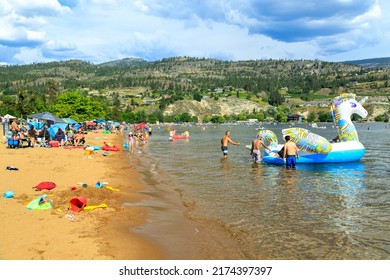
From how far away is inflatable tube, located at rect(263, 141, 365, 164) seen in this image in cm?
1909

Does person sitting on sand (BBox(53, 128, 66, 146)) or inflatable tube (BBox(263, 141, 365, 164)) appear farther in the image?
person sitting on sand (BBox(53, 128, 66, 146))

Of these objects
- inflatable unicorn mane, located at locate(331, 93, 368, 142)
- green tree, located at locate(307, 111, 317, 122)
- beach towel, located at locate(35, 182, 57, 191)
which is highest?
inflatable unicorn mane, located at locate(331, 93, 368, 142)

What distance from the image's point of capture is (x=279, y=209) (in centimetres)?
998

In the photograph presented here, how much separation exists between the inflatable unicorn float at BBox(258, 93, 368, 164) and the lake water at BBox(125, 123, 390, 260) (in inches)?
52.2

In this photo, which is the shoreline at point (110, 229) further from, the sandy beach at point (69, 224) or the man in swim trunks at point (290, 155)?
the man in swim trunks at point (290, 155)

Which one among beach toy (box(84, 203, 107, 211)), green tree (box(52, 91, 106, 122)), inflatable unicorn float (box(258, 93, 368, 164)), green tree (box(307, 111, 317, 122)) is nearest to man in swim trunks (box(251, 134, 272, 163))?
inflatable unicorn float (box(258, 93, 368, 164))

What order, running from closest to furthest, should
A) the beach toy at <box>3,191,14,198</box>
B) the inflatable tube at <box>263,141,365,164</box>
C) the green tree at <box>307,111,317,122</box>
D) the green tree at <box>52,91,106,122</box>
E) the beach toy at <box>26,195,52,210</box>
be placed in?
the beach toy at <box>26,195,52,210</box>, the beach toy at <box>3,191,14,198</box>, the inflatable tube at <box>263,141,365,164</box>, the green tree at <box>52,91,106,122</box>, the green tree at <box>307,111,317,122</box>

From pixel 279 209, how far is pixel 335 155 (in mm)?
10887

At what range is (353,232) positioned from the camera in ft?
26.0

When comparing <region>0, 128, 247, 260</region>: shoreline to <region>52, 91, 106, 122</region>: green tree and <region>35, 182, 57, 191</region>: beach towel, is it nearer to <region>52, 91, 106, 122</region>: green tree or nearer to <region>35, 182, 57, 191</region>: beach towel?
<region>35, 182, 57, 191</region>: beach towel

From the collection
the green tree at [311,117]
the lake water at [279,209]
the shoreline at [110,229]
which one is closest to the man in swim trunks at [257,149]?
the lake water at [279,209]

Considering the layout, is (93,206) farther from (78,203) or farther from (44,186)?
(44,186)

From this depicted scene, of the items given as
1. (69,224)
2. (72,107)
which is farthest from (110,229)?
(72,107)

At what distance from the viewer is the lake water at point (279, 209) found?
700 centimetres
